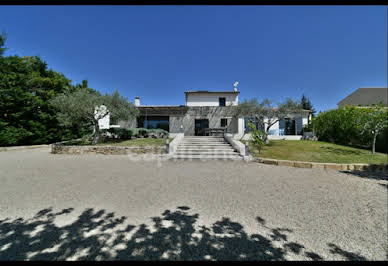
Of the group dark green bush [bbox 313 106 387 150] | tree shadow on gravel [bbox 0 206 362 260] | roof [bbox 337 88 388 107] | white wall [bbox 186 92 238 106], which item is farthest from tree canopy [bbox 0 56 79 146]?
roof [bbox 337 88 388 107]

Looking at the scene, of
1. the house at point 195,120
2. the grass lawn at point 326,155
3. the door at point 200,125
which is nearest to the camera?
the grass lawn at point 326,155

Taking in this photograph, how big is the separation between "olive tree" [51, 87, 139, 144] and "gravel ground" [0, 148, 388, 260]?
6.58 meters

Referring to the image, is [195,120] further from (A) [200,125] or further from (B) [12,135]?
(B) [12,135]

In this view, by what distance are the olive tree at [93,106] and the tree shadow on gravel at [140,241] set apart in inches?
353

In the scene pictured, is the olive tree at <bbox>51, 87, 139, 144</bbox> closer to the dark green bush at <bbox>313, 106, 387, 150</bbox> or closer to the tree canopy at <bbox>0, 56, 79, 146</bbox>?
the tree canopy at <bbox>0, 56, 79, 146</bbox>

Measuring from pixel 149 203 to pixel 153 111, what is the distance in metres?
14.2

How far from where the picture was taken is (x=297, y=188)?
360 centimetres

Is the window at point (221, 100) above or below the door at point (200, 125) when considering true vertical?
above

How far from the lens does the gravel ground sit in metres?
1.64

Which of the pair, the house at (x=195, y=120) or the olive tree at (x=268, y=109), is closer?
the olive tree at (x=268, y=109)

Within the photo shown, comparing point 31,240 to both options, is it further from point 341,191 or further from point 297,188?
point 341,191

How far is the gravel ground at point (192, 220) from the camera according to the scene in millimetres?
1643

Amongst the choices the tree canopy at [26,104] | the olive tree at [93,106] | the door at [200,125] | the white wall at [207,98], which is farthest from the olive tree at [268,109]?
the tree canopy at [26,104]

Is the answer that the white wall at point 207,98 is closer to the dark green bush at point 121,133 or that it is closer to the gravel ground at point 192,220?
the dark green bush at point 121,133
